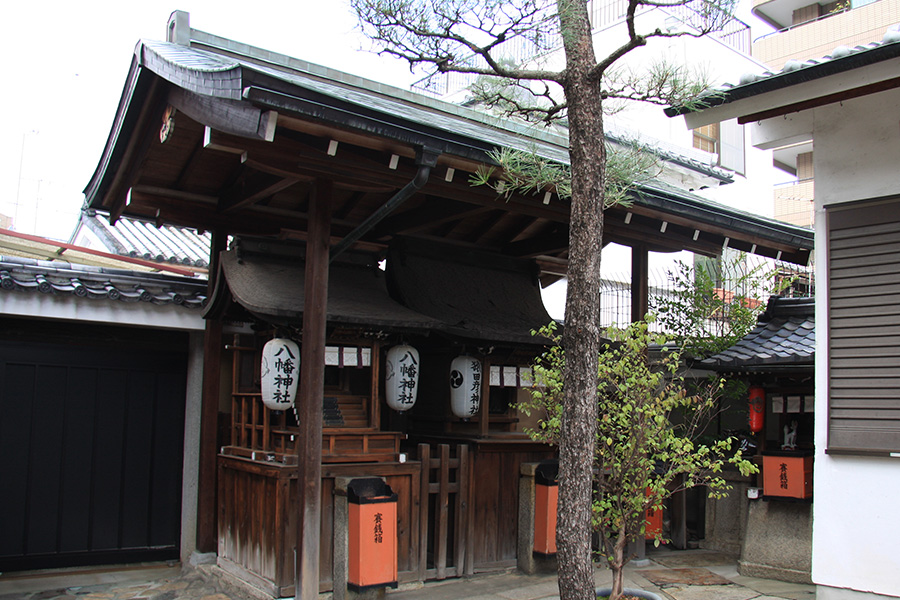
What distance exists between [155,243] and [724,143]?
1534 cm

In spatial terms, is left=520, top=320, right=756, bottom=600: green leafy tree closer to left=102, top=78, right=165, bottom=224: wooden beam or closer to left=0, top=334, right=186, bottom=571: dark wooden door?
left=102, top=78, right=165, bottom=224: wooden beam

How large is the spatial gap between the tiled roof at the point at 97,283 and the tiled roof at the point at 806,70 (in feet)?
20.9

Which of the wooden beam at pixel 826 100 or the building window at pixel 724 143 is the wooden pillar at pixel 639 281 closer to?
the wooden beam at pixel 826 100

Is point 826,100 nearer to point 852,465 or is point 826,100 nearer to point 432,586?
point 852,465

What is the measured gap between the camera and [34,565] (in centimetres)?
917

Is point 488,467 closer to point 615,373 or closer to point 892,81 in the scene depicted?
point 615,373

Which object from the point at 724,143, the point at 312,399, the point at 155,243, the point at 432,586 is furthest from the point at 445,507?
the point at 724,143

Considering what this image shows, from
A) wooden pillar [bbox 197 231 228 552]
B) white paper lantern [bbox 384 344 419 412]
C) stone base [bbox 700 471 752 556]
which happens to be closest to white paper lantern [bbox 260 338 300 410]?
white paper lantern [bbox 384 344 419 412]

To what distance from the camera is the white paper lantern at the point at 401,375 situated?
9.12 meters

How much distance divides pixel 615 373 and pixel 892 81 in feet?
10.8

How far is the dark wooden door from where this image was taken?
9203 mm

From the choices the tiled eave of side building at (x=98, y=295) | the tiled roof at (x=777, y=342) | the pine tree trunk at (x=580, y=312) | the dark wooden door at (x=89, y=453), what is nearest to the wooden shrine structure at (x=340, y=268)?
the tiled eave of side building at (x=98, y=295)

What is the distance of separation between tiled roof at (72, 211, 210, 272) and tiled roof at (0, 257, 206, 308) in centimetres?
470

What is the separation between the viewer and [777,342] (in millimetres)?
9477
